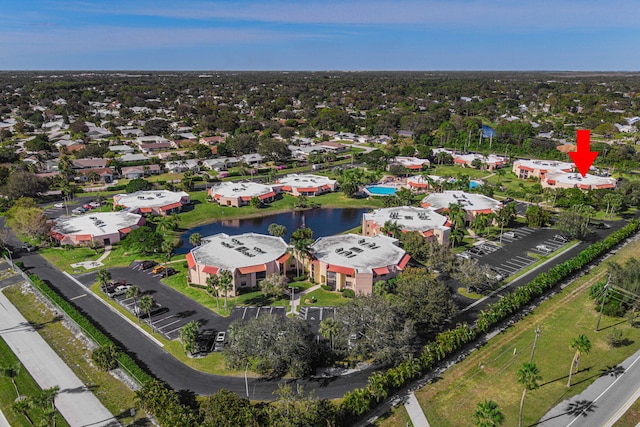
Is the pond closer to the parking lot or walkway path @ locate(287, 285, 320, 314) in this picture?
walkway path @ locate(287, 285, 320, 314)

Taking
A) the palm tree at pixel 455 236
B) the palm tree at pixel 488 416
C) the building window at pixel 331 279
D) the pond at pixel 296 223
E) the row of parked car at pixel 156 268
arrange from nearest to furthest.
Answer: the palm tree at pixel 488 416, the building window at pixel 331 279, the row of parked car at pixel 156 268, the palm tree at pixel 455 236, the pond at pixel 296 223

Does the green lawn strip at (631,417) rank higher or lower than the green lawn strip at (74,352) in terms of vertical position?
higher

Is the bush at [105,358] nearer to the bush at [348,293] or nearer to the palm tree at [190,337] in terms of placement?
the palm tree at [190,337]

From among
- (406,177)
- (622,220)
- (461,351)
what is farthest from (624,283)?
(406,177)

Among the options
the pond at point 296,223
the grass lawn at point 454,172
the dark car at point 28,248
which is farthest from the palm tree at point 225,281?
the grass lawn at point 454,172

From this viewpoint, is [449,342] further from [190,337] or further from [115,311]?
[115,311]

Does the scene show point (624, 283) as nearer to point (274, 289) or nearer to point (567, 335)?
point (567, 335)

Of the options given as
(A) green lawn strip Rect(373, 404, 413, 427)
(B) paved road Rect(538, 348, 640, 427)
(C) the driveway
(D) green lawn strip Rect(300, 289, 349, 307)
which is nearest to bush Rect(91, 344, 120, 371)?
(C) the driveway
